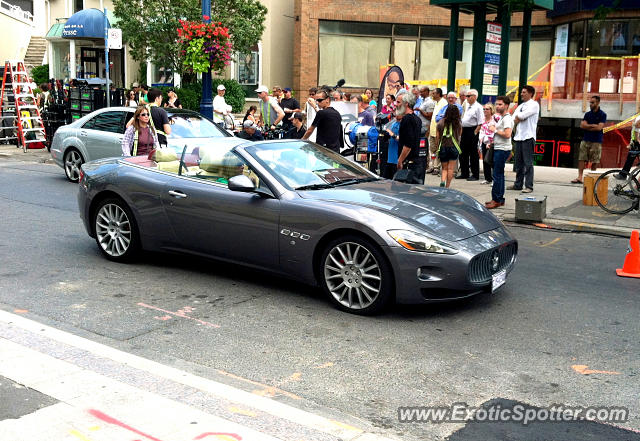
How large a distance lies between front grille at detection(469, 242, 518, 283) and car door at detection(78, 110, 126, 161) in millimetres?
8698

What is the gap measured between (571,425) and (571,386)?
1.91ft

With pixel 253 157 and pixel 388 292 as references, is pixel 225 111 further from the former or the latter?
pixel 388 292

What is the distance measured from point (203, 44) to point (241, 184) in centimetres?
1066

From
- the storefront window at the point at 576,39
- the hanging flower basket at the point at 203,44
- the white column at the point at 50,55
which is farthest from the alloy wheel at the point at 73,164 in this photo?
the white column at the point at 50,55

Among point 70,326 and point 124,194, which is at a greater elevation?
point 124,194

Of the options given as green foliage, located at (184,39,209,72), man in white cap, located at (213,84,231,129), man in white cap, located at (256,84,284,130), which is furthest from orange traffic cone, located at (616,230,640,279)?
man in white cap, located at (213,84,231,129)

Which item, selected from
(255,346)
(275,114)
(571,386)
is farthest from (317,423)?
(275,114)

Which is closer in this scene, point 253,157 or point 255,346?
point 255,346

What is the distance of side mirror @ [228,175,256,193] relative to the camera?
6.46m

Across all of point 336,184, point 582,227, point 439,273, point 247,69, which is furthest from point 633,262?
point 247,69

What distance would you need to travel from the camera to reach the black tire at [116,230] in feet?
24.8

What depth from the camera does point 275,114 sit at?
643 inches

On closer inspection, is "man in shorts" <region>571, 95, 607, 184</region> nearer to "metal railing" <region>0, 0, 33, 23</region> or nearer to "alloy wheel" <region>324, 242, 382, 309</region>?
"alloy wheel" <region>324, 242, 382, 309</region>

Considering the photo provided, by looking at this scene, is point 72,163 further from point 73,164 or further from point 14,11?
point 14,11
